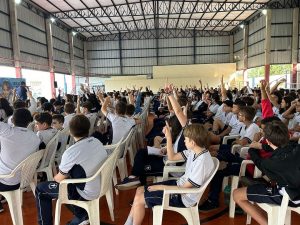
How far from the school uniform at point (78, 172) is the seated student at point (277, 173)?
1.22 m

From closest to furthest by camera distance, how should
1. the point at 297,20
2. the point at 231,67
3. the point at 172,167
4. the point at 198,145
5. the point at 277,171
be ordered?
1. the point at 277,171
2. the point at 198,145
3. the point at 172,167
4. the point at 297,20
5. the point at 231,67

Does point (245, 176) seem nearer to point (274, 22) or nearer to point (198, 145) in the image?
point (198, 145)

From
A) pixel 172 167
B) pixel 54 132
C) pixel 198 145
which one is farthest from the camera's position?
pixel 54 132

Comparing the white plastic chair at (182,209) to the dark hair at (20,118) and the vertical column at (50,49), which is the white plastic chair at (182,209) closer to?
the dark hair at (20,118)

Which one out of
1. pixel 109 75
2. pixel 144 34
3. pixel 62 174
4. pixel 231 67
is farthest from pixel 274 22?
pixel 62 174

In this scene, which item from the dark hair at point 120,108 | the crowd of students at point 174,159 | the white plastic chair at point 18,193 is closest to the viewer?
the crowd of students at point 174,159

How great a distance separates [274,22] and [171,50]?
8.98 meters

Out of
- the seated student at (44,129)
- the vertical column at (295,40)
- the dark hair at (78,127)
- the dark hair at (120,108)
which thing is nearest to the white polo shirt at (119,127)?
the dark hair at (120,108)

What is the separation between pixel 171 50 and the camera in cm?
2462

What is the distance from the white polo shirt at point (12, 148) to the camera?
2521mm

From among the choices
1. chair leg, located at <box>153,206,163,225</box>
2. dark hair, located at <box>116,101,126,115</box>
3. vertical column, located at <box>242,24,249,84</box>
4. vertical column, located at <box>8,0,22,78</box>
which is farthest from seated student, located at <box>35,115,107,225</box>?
vertical column, located at <box>242,24,249,84</box>

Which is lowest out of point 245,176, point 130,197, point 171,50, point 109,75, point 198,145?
point 130,197

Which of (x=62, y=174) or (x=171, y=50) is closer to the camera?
(x=62, y=174)

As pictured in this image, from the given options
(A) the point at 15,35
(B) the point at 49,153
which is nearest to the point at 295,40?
(A) the point at 15,35
